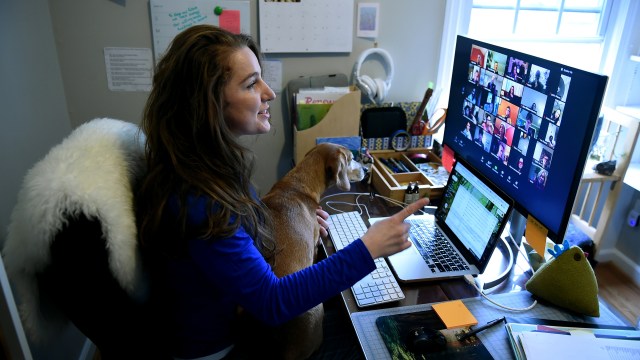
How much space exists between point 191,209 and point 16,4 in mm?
1248

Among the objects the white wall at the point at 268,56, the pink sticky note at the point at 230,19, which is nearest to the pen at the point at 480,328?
the white wall at the point at 268,56

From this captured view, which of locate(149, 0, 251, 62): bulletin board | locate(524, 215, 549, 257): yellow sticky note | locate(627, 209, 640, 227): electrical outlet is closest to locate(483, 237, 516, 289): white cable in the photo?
locate(524, 215, 549, 257): yellow sticky note

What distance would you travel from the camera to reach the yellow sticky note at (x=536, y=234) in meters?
1.16

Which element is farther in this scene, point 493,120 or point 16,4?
point 16,4

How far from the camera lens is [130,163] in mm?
980

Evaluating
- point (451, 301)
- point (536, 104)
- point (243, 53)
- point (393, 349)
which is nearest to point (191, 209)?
point (243, 53)

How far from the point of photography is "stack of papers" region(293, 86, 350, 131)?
1.95m

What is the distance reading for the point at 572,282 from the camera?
106cm

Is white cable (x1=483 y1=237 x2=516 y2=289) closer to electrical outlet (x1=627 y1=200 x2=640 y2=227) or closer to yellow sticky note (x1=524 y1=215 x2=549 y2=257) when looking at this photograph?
yellow sticky note (x1=524 y1=215 x2=549 y2=257)

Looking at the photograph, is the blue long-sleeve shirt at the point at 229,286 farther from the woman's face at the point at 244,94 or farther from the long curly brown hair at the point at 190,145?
the woman's face at the point at 244,94

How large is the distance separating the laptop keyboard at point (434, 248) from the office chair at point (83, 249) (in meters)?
0.79

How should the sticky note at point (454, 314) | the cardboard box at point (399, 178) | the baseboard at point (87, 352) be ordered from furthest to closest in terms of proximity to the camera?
1. the baseboard at point (87, 352)
2. the cardboard box at point (399, 178)
3. the sticky note at point (454, 314)

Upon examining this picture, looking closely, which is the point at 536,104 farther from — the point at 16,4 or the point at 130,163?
the point at 16,4

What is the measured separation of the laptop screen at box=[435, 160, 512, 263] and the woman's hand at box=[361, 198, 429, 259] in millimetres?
252
